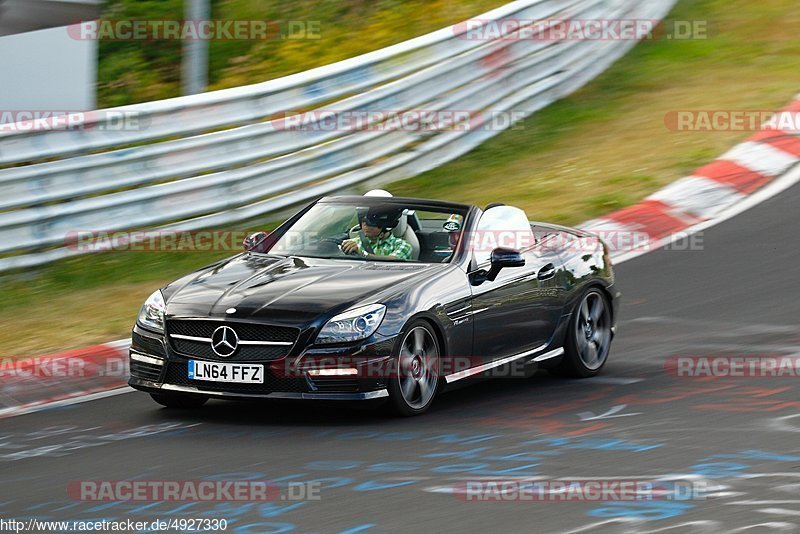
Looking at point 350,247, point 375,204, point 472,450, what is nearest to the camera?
point 472,450

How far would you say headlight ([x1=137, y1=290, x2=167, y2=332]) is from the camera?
7914mm

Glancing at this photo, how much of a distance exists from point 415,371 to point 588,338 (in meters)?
1.95

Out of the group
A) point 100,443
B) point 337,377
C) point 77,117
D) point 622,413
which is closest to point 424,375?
point 337,377

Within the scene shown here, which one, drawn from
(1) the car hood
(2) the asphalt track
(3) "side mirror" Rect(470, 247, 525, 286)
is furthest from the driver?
(2) the asphalt track

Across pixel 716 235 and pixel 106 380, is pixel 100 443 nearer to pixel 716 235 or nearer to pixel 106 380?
pixel 106 380

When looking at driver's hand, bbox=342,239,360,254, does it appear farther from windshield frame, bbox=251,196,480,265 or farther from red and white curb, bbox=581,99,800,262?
red and white curb, bbox=581,99,800,262

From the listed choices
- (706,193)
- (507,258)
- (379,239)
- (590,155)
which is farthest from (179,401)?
(590,155)

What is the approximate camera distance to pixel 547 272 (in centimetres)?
905

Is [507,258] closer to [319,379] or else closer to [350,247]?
[350,247]

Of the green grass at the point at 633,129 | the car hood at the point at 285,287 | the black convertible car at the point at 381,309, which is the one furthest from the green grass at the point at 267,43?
the car hood at the point at 285,287

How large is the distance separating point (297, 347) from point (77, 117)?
4987mm

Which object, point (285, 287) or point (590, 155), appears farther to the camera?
A: point (590, 155)

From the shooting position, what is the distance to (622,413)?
804cm

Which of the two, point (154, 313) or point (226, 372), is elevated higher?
point (154, 313)
